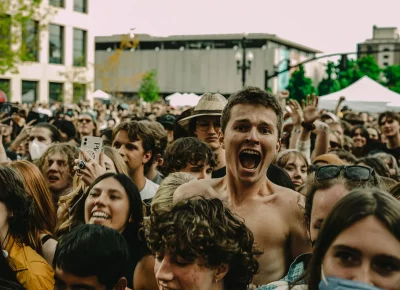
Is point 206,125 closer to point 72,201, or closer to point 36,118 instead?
point 72,201

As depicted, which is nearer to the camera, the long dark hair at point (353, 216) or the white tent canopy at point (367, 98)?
the long dark hair at point (353, 216)

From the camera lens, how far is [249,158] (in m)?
3.47

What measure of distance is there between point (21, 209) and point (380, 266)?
2346mm

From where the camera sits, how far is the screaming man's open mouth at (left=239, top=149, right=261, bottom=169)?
3.47 m

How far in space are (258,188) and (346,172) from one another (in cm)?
61

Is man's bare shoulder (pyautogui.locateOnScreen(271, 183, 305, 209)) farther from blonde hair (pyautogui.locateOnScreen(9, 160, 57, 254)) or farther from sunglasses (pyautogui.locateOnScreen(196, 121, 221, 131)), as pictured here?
sunglasses (pyautogui.locateOnScreen(196, 121, 221, 131))

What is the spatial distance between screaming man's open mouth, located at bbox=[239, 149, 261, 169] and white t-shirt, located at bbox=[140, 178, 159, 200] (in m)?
2.16

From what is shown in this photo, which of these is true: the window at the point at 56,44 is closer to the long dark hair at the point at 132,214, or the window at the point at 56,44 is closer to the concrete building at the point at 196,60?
the concrete building at the point at 196,60

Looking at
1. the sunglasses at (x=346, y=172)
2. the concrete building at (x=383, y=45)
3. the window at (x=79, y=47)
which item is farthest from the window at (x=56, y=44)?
the concrete building at (x=383, y=45)

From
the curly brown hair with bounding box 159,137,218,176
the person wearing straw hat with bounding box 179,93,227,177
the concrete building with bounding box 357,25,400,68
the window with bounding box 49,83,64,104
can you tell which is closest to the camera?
the curly brown hair with bounding box 159,137,218,176

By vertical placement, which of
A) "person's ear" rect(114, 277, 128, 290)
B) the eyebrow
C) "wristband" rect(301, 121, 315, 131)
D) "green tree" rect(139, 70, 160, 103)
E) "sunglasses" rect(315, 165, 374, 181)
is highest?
"sunglasses" rect(315, 165, 374, 181)

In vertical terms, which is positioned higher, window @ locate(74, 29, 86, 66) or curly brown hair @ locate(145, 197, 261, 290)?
window @ locate(74, 29, 86, 66)

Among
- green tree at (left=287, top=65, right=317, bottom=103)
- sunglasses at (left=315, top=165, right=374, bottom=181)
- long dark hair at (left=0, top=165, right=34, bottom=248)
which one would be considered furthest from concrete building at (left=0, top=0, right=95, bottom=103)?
sunglasses at (left=315, top=165, right=374, bottom=181)

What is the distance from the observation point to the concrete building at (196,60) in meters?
85.1
